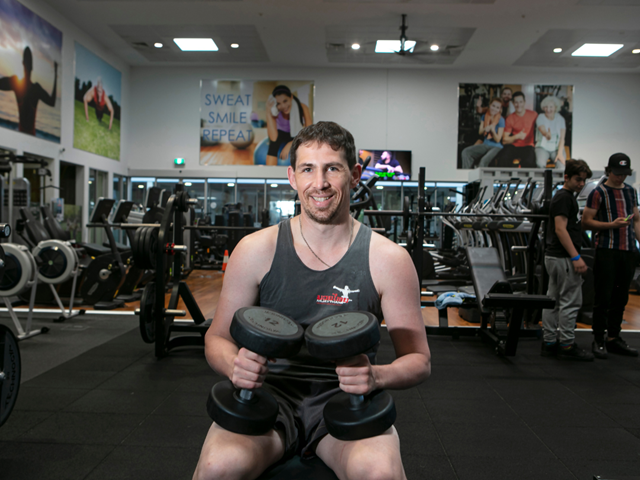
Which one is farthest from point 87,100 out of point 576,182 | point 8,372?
point 576,182

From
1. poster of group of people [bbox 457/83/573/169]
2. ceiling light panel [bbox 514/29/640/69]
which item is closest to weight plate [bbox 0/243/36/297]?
ceiling light panel [bbox 514/29/640/69]

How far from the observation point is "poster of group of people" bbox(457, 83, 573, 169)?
1027 centimetres

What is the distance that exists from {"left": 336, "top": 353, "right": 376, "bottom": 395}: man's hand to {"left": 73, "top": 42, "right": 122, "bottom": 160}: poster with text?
9065 mm

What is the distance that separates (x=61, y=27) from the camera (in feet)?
26.3

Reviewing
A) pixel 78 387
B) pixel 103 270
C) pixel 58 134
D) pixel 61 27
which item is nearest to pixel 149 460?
pixel 78 387

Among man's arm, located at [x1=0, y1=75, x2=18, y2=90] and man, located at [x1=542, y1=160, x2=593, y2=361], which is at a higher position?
man's arm, located at [x1=0, y1=75, x2=18, y2=90]

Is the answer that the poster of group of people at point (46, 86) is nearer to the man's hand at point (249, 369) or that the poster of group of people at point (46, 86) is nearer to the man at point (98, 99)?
the man at point (98, 99)

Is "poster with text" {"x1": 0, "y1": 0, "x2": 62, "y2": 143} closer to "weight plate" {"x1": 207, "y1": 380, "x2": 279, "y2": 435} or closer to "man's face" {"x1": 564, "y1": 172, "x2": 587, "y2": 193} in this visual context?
"man's face" {"x1": 564, "y1": 172, "x2": 587, "y2": 193}

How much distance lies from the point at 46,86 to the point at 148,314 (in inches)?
251

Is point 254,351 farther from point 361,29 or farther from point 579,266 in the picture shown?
point 361,29

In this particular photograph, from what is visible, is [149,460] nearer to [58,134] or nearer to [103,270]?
[103,270]

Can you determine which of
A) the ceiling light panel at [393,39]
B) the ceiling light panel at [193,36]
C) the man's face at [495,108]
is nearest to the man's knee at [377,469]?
the ceiling light panel at [393,39]

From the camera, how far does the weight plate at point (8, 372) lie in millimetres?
1739

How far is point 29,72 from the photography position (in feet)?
23.3
